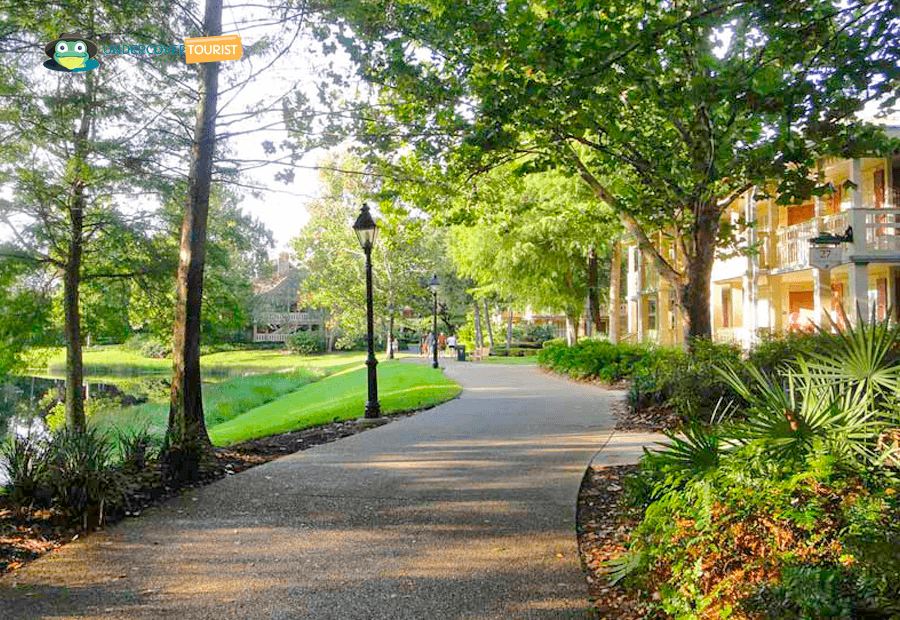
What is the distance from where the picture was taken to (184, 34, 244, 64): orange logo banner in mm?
8820

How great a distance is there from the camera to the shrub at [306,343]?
59.9 meters

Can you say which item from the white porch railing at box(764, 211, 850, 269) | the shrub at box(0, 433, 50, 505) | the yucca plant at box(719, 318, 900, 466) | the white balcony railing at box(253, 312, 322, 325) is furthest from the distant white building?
the yucca plant at box(719, 318, 900, 466)

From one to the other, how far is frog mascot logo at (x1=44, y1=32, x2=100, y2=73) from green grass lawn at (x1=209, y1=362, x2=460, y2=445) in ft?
19.5

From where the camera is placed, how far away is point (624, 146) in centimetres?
1277

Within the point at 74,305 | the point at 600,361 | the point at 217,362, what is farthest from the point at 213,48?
the point at 217,362

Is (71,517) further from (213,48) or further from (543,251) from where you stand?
(543,251)

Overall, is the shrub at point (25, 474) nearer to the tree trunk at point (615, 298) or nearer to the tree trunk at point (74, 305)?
the tree trunk at point (74, 305)

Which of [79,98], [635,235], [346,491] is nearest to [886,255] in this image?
[635,235]

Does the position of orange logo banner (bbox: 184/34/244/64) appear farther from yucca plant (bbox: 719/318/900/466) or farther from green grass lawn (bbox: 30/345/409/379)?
green grass lawn (bbox: 30/345/409/379)

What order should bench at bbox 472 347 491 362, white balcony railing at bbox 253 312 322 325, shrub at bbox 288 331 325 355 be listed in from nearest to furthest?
bench at bbox 472 347 491 362, shrub at bbox 288 331 325 355, white balcony railing at bbox 253 312 322 325

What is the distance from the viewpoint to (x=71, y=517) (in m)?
6.24

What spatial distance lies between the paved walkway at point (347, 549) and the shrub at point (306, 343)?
51045mm

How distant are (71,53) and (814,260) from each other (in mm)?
15605

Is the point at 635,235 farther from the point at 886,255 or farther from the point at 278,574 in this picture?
the point at 278,574
